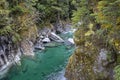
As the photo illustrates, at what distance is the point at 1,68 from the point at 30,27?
42.2 feet

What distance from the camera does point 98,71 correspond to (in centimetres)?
1986

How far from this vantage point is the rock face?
19500 mm

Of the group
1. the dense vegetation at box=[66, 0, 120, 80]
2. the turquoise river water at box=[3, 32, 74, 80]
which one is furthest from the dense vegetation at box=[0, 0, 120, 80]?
the turquoise river water at box=[3, 32, 74, 80]

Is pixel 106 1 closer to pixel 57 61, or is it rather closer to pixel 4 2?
pixel 57 61

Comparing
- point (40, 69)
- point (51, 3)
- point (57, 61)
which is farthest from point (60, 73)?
point (51, 3)

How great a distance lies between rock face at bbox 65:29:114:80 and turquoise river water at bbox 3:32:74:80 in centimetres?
681

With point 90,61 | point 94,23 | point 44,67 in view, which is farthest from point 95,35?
point 44,67

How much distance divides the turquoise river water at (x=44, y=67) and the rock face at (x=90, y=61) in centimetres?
681

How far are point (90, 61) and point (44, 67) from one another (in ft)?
48.1

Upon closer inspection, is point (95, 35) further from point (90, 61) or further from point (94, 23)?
point (90, 61)

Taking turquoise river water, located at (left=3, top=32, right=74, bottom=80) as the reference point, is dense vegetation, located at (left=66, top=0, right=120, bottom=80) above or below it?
above

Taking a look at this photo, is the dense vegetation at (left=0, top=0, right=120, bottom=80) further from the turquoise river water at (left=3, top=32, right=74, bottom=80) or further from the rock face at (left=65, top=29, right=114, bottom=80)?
the turquoise river water at (left=3, top=32, right=74, bottom=80)

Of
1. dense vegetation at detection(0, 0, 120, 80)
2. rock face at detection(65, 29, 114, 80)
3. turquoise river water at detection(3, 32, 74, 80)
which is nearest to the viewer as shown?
dense vegetation at detection(0, 0, 120, 80)

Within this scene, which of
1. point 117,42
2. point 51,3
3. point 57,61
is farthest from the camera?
point 51,3
